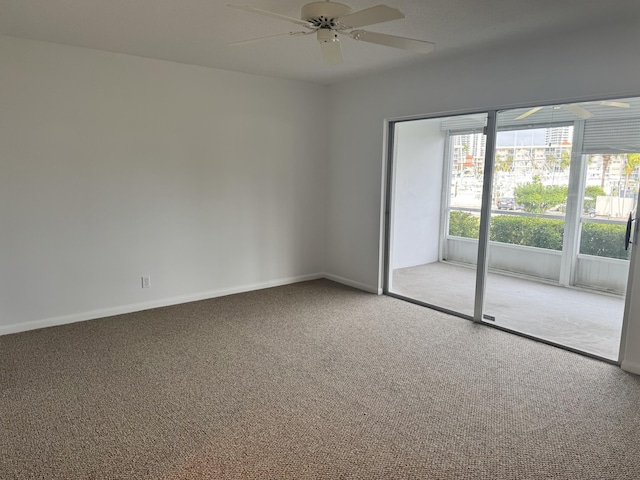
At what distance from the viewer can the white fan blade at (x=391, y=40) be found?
260 centimetres

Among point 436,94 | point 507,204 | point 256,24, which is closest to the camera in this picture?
point 256,24

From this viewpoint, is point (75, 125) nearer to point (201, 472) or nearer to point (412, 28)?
point (412, 28)

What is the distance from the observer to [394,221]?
516 cm

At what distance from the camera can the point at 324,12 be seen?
2.31m

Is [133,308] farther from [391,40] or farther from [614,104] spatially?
[614,104]

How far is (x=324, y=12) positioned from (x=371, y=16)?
A: 0.25 metres

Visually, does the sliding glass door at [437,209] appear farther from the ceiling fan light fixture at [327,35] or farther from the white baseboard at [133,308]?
the ceiling fan light fixture at [327,35]

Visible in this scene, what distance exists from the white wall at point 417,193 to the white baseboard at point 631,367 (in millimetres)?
2372

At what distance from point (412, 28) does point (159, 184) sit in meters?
2.79

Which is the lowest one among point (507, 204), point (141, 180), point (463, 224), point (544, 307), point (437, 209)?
point (544, 307)

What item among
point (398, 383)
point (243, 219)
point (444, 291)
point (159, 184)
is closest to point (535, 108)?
point (444, 291)

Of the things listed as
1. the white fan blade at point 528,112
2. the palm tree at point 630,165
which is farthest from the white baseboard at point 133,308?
the palm tree at point 630,165

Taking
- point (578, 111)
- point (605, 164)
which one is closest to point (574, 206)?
point (605, 164)

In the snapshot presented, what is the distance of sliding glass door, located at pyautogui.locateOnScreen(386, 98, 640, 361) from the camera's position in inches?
136
